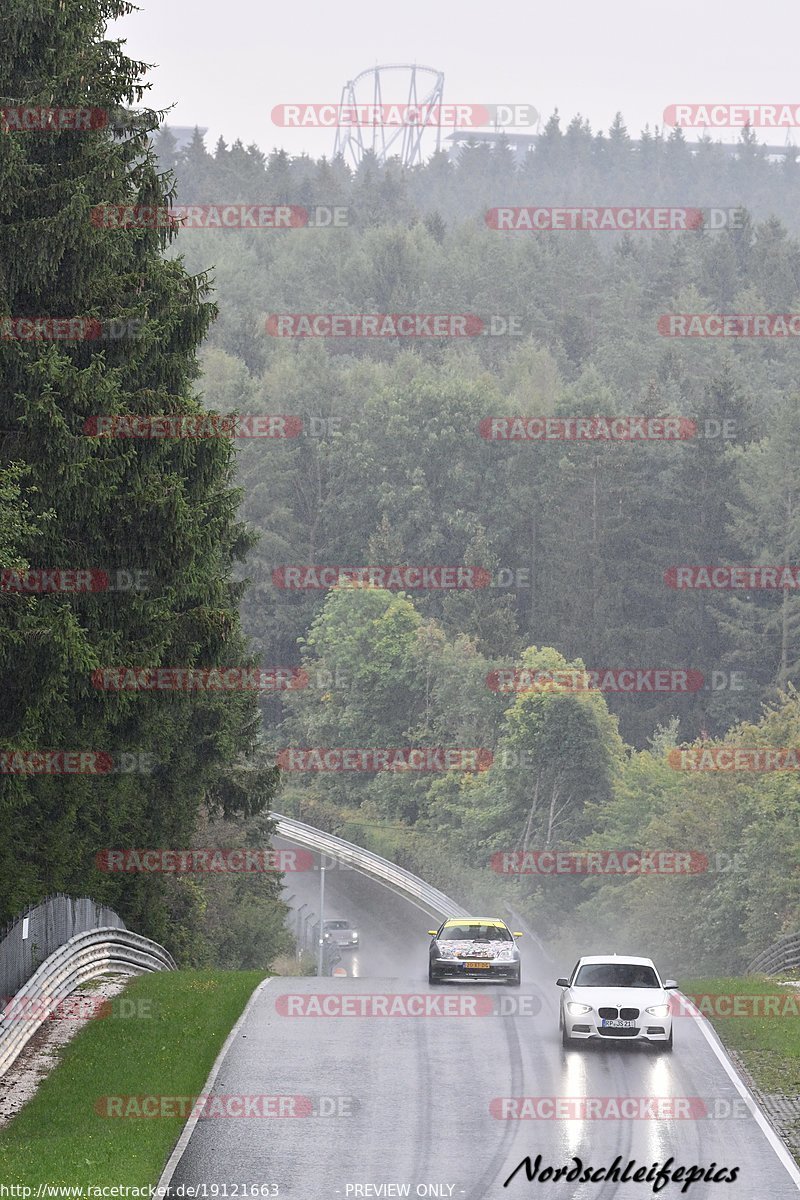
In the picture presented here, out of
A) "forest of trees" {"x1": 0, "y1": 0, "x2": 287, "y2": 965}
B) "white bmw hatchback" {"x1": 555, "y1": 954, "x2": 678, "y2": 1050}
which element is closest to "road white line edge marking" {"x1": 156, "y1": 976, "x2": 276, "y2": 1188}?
"forest of trees" {"x1": 0, "y1": 0, "x2": 287, "y2": 965}

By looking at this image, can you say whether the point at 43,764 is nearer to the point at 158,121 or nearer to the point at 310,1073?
Answer: the point at 310,1073

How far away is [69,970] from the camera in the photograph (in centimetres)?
2762

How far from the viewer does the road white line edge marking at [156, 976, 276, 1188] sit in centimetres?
1769

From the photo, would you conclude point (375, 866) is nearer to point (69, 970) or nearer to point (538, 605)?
point (538, 605)

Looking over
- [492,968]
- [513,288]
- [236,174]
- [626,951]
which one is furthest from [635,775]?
[236,174]

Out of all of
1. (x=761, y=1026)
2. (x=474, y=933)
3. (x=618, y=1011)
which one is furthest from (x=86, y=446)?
(x=474, y=933)

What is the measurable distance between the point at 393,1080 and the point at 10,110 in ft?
43.1

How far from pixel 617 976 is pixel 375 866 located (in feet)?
208

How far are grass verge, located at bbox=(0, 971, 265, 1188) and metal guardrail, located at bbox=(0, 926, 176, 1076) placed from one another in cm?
71

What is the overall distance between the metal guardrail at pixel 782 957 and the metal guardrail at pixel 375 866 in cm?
3814

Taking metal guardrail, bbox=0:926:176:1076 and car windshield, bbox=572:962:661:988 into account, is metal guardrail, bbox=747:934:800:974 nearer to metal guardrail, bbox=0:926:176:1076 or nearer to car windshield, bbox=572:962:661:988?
car windshield, bbox=572:962:661:988

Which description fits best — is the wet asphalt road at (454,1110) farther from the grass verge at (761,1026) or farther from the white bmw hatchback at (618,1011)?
the grass verge at (761,1026)

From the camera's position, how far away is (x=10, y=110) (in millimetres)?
20953

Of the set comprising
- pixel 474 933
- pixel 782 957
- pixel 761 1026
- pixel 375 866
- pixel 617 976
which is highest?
pixel 617 976
